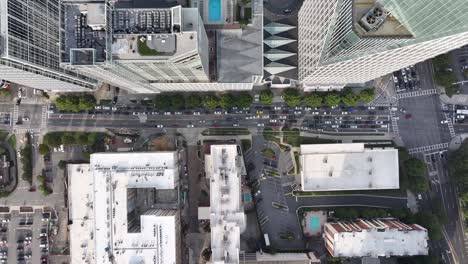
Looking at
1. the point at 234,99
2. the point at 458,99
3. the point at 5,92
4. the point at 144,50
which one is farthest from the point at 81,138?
the point at 458,99

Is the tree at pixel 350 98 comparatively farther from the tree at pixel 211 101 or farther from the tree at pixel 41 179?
the tree at pixel 41 179

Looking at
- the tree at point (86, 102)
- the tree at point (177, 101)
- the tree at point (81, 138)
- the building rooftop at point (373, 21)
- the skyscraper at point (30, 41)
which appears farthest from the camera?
the tree at point (81, 138)

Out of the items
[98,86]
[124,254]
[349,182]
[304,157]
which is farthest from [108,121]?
[349,182]

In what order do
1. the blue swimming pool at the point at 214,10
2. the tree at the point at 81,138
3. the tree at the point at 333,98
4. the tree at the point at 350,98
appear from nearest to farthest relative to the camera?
the blue swimming pool at the point at 214,10, the tree at the point at 350,98, the tree at the point at 333,98, the tree at the point at 81,138

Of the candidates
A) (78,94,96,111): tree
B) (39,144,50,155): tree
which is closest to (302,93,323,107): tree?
(78,94,96,111): tree

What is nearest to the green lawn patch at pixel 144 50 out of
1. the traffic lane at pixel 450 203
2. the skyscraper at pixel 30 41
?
the skyscraper at pixel 30 41

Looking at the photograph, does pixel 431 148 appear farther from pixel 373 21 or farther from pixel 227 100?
pixel 373 21

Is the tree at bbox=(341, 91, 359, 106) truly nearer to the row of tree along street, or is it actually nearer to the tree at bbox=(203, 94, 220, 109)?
the row of tree along street
